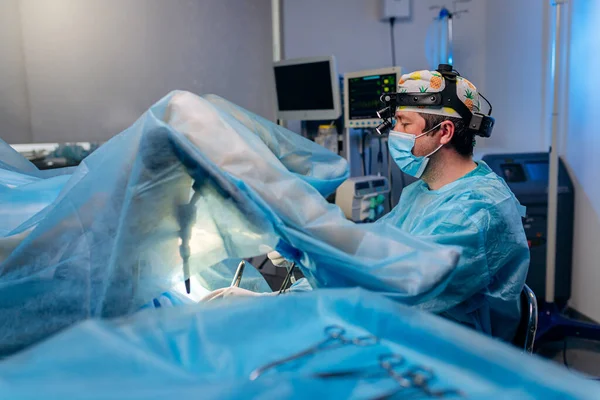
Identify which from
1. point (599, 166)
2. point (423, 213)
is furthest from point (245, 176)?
point (599, 166)

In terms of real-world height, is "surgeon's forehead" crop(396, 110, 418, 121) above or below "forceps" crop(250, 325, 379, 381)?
above

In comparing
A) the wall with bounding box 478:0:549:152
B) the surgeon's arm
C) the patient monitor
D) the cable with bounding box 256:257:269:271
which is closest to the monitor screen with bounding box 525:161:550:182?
the wall with bounding box 478:0:549:152

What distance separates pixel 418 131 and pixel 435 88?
0.14m

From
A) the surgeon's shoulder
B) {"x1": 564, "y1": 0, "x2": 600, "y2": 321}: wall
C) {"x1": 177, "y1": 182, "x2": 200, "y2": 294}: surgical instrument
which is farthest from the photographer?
{"x1": 564, "y1": 0, "x2": 600, "y2": 321}: wall

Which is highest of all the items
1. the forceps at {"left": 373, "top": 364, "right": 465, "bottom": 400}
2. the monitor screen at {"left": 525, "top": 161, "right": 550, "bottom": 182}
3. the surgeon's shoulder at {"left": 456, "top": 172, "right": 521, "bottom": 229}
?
the forceps at {"left": 373, "top": 364, "right": 465, "bottom": 400}

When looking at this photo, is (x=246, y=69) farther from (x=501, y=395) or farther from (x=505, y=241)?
(x=501, y=395)

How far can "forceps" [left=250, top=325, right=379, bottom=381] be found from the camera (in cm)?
59

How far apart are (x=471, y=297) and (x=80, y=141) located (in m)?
2.42

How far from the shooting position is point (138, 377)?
20.4 inches

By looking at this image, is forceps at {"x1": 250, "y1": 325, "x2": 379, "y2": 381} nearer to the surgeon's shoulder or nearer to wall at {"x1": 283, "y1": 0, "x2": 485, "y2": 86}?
the surgeon's shoulder

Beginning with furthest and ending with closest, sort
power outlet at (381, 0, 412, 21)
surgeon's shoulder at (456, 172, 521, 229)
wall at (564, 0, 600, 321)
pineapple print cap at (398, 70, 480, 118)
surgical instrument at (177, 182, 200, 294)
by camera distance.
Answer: power outlet at (381, 0, 412, 21) < wall at (564, 0, 600, 321) < pineapple print cap at (398, 70, 480, 118) < surgeon's shoulder at (456, 172, 521, 229) < surgical instrument at (177, 182, 200, 294)

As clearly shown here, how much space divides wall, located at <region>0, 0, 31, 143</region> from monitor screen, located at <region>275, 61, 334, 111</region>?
4.97 feet

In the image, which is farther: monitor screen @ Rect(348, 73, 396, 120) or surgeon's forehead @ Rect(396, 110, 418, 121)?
monitor screen @ Rect(348, 73, 396, 120)

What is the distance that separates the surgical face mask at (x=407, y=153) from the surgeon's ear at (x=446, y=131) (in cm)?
2
